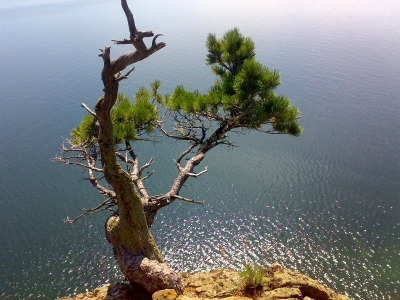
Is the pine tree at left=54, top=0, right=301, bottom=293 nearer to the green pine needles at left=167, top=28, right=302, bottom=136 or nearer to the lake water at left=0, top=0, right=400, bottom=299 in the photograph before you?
the green pine needles at left=167, top=28, right=302, bottom=136

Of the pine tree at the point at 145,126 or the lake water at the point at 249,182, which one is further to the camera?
the lake water at the point at 249,182

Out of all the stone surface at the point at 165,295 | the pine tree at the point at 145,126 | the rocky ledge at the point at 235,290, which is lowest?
the stone surface at the point at 165,295

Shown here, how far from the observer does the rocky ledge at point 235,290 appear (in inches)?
196

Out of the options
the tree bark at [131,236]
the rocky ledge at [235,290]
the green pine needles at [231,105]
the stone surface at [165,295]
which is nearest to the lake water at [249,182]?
the green pine needles at [231,105]

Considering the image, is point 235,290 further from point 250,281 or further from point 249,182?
point 249,182

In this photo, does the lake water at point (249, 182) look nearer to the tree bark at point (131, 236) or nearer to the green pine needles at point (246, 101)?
the green pine needles at point (246, 101)

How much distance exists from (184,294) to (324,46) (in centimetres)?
2950

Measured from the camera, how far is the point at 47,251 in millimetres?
12906

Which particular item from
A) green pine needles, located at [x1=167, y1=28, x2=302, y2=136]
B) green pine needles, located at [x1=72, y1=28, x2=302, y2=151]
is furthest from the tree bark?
green pine needles, located at [x1=167, y1=28, x2=302, y2=136]

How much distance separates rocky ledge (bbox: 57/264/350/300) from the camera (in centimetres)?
499

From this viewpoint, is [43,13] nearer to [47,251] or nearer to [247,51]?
[47,251]

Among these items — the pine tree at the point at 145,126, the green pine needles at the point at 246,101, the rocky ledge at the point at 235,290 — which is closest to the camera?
the pine tree at the point at 145,126

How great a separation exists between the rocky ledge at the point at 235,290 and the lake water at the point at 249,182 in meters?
4.97

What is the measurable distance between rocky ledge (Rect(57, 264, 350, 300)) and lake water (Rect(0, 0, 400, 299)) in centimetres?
497
